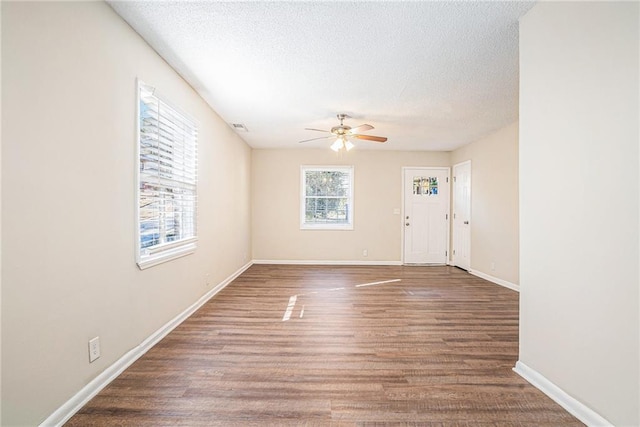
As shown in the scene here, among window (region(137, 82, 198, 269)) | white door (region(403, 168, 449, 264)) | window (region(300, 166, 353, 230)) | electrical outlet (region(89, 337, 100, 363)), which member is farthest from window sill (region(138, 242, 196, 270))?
white door (region(403, 168, 449, 264))

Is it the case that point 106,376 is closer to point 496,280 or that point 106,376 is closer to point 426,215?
point 496,280

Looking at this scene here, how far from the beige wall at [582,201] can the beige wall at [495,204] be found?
8.96ft

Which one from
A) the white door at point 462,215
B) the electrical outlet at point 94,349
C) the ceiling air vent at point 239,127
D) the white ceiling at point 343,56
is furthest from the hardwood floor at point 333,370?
the ceiling air vent at point 239,127

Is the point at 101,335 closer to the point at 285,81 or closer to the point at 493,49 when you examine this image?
the point at 285,81

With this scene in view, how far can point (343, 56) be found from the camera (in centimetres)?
246

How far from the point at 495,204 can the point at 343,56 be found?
11.9ft

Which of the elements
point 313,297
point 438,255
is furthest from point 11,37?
point 438,255

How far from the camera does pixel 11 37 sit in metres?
1.29

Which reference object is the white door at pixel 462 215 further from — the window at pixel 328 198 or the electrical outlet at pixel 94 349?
the electrical outlet at pixel 94 349

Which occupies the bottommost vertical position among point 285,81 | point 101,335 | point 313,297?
point 313,297

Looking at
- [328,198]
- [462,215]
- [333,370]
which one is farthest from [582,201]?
[328,198]

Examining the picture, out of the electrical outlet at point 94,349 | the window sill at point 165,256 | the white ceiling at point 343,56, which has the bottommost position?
the electrical outlet at point 94,349

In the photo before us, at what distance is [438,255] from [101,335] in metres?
5.88

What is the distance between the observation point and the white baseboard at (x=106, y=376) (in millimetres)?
1529
